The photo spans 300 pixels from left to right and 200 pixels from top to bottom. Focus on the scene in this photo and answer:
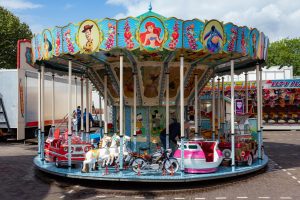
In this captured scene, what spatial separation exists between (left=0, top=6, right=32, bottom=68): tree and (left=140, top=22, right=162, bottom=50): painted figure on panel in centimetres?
3641

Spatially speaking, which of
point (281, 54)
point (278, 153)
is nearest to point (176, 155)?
point (278, 153)

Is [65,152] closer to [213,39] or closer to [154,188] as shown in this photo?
[154,188]

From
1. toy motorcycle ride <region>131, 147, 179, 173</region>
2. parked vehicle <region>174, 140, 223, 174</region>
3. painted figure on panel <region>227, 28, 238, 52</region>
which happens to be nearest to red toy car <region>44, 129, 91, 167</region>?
toy motorcycle ride <region>131, 147, 179, 173</region>

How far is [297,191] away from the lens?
10.6 meters

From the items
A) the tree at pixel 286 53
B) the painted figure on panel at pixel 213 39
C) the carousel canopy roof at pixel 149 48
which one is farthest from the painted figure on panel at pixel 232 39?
the tree at pixel 286 53

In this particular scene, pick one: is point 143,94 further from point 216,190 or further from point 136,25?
point 216,190

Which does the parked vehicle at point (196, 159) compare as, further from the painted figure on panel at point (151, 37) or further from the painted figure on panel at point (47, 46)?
the painted figure on panel at point (47, 46)

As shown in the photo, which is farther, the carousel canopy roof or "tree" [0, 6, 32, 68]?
"tree" [0, 6, 32, 68]

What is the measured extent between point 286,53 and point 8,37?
53.2 metres

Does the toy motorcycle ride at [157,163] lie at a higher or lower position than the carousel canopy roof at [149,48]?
lower

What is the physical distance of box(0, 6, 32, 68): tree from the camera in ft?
143

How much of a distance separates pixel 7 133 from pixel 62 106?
675 cm

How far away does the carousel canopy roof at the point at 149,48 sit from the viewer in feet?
36.3

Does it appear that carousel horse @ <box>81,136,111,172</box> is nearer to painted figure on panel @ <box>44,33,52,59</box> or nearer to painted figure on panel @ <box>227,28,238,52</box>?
painted figure on panel @ <box>44,33,52,59</box>
